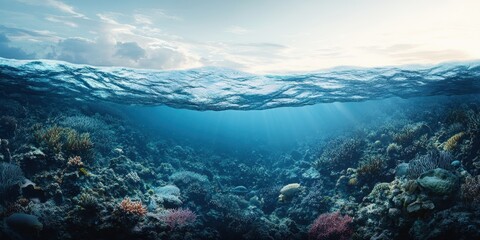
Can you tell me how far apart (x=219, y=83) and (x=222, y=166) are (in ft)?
26.4

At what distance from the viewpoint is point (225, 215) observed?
1306cm

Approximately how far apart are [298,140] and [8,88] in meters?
25.6

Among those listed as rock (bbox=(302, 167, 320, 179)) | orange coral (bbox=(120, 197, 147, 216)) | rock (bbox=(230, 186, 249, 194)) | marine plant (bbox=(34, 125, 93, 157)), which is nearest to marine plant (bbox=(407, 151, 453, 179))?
rock (bbox=(302, 167, 320, 179))

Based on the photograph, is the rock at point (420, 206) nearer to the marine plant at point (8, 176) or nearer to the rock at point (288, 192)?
the rock at point (288, 192)

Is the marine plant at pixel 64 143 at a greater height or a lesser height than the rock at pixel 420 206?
greater

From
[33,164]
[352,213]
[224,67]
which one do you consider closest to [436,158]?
[352,213]

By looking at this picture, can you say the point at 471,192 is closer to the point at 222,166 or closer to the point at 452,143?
the point at 452,143

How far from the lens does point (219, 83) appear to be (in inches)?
656

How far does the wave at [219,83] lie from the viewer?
16.0 metres

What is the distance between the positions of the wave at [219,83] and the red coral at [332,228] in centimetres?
867

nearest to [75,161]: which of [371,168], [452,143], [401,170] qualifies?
[371,168]

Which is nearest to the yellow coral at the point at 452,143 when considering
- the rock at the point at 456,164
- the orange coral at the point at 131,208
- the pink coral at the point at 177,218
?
the rock at the point at 456,164

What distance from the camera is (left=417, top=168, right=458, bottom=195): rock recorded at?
26.9 feet

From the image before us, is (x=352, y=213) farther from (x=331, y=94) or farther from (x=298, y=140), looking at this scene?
(x=298, y=140)
